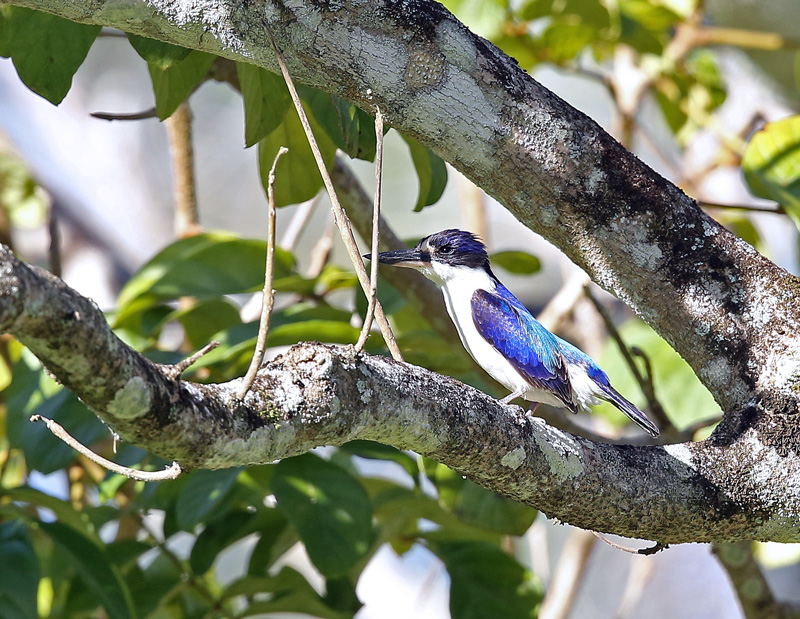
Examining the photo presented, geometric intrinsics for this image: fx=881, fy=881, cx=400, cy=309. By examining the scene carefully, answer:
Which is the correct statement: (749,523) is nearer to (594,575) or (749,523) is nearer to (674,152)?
(674,152)

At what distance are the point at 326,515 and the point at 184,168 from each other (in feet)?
5.98

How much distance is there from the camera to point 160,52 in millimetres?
1828

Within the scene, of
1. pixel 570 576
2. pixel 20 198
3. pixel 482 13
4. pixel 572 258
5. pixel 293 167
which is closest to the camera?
pixel 572 258

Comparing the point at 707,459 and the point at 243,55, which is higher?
the point at 243,55

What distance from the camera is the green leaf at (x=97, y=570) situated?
2.25 metres

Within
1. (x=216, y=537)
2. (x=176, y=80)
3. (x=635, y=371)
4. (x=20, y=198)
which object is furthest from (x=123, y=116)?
(x=20, y=198)

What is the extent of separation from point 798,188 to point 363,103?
4.65ft

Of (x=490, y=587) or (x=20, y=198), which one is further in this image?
(x=20, y=198)

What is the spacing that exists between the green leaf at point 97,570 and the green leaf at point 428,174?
1.23 metres

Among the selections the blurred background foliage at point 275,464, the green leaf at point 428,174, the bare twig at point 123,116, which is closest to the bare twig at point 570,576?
the blurred background foliage at point 275,464

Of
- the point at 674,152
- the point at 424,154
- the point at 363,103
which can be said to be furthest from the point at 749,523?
the point at 674,152

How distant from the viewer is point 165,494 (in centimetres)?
263

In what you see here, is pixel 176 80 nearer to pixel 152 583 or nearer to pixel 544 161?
pixel 544 161

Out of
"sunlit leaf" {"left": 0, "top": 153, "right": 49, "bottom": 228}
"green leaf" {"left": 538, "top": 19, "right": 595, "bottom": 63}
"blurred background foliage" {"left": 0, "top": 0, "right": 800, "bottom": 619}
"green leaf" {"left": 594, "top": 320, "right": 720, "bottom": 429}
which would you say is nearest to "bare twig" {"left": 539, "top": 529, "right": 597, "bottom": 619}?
"blurred background foliage" {"left": 0, "top": 0, "right": 800, "bottom": 619}
